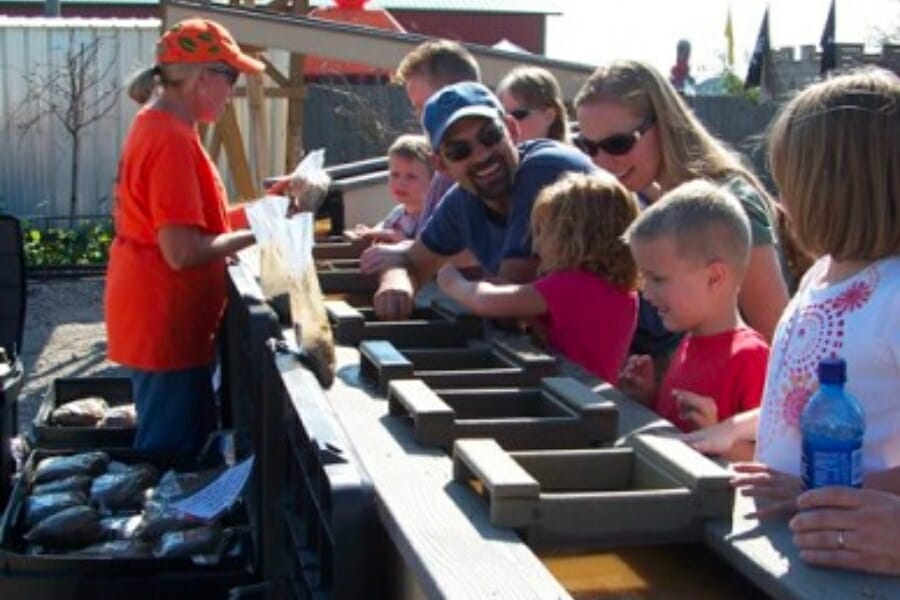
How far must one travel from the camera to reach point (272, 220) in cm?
330

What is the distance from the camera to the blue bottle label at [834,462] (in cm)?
180

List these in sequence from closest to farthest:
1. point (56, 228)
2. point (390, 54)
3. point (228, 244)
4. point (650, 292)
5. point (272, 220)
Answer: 1. point (650, 292)
2. point (272, 220)
3. point (228, 244)
4. point (390, 54)
5. point (56, 228)

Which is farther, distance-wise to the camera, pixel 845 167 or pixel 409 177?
pixel 409 177

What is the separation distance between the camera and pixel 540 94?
4.73m

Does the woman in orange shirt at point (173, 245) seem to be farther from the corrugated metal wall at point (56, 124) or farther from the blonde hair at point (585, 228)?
the corrugated metal wall at point (56, 124)

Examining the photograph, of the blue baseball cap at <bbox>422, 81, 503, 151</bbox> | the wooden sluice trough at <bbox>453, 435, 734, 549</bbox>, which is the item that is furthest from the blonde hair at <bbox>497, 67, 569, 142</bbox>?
Result: the wooden sluice trough at <bbox>453, 435, 734, 549</bbox>

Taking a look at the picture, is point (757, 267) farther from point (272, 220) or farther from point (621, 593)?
point (621, 593)

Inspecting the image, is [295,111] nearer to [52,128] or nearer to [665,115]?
[52,128]

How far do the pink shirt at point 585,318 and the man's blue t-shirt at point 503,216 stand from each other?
0.31m

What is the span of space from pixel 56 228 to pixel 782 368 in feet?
45.2

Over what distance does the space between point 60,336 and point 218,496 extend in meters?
7.85

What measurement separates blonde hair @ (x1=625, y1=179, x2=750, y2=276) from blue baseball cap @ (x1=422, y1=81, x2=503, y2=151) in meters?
0.79

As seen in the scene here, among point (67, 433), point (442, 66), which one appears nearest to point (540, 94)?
point (442, 66)

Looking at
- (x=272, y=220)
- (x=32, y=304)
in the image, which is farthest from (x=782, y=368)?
(x=32, y=304)
